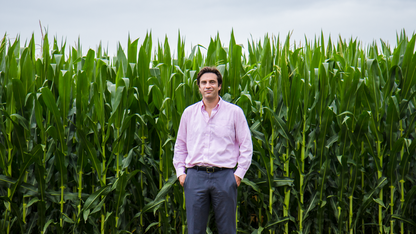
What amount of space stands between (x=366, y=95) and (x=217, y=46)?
5.46ft

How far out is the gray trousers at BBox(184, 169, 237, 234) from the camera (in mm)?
2574

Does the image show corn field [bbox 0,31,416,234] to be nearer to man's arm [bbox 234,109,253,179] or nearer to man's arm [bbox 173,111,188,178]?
man's arm [bbox 173,111,188,178]

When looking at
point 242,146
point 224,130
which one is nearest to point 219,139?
point 224,130

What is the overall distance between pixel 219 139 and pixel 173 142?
2.73 feet

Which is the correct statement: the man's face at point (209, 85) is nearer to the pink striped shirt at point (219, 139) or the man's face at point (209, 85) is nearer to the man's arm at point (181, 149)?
the pink striped shirt at point (219, 139)

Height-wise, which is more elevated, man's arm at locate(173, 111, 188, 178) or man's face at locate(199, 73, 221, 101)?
man's face at locate(199, 73, 221, 101)

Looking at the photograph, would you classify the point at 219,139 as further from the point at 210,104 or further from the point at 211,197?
the point at 211,197

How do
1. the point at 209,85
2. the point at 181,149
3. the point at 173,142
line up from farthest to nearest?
the point at 173,142
the point at 181,149
the point at 209,85

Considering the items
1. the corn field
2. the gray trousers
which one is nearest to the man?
the gray trousers

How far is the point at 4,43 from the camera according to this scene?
3.93 m

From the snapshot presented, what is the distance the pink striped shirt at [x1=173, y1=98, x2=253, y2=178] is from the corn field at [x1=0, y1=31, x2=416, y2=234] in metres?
0.56

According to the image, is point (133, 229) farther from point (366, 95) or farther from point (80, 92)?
point (366, 95)

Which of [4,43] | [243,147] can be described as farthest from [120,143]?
[4,43]

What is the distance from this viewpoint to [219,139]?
104 inches
